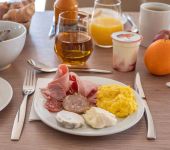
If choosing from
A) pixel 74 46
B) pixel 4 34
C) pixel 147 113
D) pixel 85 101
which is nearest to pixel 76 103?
pixel 85 101

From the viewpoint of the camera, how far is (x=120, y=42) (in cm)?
97

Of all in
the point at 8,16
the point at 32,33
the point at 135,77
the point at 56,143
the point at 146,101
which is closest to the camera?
the point at 56,143

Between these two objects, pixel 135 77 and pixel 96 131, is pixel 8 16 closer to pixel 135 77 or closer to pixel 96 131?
pixel 135 77

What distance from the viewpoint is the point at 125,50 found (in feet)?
3.20

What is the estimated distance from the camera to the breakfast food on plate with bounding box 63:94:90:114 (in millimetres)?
752

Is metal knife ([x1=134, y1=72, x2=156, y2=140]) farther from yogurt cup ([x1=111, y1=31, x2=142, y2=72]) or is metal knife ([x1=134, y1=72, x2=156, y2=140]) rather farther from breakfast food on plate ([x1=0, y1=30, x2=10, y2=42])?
breakfast food on plate ([x1=0, y1=30, x2=10, y2=42])

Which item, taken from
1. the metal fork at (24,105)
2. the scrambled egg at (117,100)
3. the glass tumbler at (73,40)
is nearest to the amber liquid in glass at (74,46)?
→ the glass tumbler at (73,40)

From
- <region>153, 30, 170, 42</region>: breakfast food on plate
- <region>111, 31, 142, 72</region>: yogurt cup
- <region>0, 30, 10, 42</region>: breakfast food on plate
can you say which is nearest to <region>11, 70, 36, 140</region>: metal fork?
<region>0, 30, 10, 42</region>: breakfast food on plate

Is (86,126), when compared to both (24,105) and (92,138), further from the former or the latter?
(24,105)

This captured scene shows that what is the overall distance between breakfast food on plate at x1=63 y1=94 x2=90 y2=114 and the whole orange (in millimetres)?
263

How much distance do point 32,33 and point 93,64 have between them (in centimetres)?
32

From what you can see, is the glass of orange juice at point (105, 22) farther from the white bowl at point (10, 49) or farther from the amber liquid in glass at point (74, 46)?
the white bowl at point (10, 49)

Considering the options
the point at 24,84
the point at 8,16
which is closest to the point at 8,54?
the point at 24,84

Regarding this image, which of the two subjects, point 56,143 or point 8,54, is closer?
point 56,143
